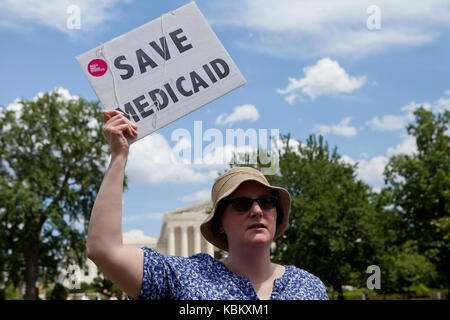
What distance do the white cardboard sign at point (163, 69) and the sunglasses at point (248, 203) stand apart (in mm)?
565

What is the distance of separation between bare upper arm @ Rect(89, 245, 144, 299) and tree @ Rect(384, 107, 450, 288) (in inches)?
1723

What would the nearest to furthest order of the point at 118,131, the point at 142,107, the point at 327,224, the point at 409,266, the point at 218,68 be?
the point at 118,131 < the point at 142,107 < the point at 218,68 < the point at 327,224 < the point at 409,266

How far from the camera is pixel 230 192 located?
271 centimetres

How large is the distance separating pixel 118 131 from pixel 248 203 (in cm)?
68

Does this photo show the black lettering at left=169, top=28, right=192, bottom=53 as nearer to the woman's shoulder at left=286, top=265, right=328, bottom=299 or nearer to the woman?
the woman

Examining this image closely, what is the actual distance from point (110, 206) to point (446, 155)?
4638 centimetres

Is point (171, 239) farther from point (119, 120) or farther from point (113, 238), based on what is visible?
point (113, 238)

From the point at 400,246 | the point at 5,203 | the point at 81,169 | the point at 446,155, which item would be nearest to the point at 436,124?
the point at 446,155

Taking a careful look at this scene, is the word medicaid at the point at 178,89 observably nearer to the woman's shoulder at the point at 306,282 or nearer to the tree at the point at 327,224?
the woman's shoulder at the point at 306,282

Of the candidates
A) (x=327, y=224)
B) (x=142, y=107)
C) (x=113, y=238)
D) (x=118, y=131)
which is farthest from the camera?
(x=327, y=224)

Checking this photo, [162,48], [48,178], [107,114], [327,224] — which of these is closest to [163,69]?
[162,48]

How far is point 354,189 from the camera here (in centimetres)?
3219

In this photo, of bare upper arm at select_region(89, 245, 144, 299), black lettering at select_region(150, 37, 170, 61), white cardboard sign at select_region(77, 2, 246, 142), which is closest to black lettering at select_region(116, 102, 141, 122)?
white cardboard sign at select_region(77, 2, 246, 142)

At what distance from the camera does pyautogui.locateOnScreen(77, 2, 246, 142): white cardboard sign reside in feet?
9.80
